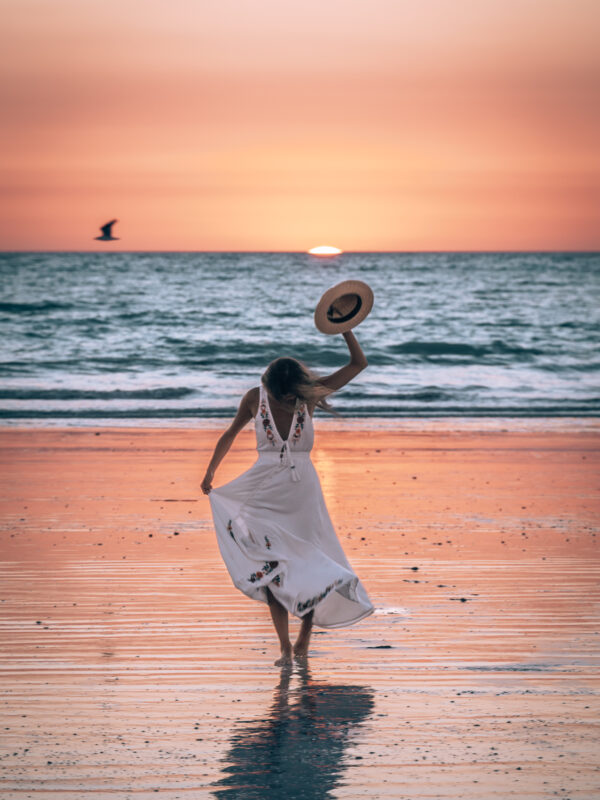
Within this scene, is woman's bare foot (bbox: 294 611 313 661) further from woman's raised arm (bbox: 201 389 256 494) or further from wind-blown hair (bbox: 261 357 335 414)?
wind-blown hair (bbox: 261 357 335 414)

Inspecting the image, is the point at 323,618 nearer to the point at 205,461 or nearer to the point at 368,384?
the point at 205,461

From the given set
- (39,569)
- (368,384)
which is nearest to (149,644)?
(39,569)

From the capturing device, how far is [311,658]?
567 cm

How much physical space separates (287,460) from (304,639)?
903mm

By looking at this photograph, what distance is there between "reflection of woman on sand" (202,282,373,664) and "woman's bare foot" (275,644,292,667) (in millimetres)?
114

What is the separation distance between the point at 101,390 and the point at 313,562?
1891cm

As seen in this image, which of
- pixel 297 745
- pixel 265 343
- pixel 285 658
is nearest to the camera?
pixel 297 745

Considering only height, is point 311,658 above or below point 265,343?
below

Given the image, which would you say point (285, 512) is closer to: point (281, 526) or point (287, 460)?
point (281, 526)

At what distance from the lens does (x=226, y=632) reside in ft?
19.8

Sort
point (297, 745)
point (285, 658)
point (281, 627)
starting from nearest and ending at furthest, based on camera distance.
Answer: point (297, 745)
point (285, 658)
point (281, 627)

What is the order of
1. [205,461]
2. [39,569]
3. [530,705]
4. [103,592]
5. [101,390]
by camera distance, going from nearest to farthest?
[530,705] → [103,592] → [39,569] → [205,461] → [101,390]

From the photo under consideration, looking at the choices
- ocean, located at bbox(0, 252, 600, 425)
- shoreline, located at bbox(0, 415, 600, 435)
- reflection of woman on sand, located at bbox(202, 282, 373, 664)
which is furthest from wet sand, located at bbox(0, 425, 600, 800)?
ocean, located at bbox(0, 252, 600, 425)

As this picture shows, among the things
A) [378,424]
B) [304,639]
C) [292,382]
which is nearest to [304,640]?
[304,639]
